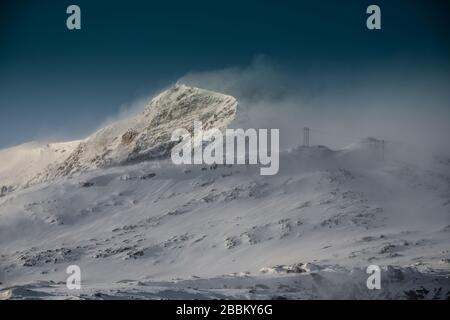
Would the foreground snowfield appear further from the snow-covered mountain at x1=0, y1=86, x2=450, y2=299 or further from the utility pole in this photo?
the utility pole

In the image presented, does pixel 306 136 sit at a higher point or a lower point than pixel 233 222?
higher

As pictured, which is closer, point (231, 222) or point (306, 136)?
point (231, 222)

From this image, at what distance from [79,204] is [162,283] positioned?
72.2 m

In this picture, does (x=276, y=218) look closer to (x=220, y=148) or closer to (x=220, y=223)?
(x=220, y=223)

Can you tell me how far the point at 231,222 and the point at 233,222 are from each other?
0.40m

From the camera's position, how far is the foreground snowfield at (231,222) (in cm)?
8063

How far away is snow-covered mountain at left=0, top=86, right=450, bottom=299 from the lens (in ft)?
265

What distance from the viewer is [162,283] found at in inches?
2170

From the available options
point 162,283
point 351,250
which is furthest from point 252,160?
point 162,283

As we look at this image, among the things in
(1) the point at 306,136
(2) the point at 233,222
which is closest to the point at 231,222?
(2) the point at 233,222

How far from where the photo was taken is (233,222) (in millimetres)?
104938

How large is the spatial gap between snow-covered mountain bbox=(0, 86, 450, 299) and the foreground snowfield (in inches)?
8.2

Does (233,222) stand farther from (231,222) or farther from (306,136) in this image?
(306,136)

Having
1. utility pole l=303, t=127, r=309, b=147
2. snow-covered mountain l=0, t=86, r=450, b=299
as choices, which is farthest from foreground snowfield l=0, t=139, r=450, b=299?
utility pole l=303, t=127, r=309, b=147
